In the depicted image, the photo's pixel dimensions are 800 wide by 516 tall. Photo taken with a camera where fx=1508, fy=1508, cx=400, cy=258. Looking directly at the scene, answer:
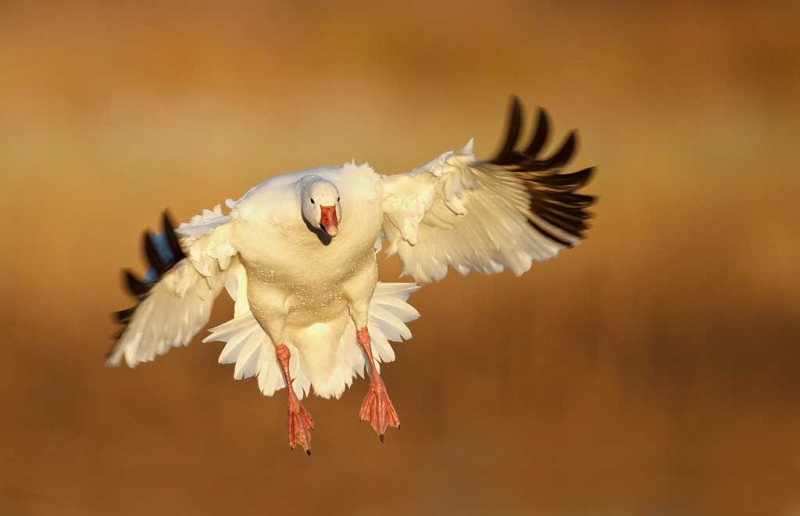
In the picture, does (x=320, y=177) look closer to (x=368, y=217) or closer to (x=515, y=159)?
(x=368, y=217)

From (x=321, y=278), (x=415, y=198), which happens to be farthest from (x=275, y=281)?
(x=415, y=198)

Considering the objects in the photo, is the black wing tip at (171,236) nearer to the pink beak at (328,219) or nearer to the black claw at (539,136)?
the pink beak at (328,219)

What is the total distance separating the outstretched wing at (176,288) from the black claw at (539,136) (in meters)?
1.61

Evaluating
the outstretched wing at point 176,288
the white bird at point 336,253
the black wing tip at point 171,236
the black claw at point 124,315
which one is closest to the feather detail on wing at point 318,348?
the white bird at point 336,253

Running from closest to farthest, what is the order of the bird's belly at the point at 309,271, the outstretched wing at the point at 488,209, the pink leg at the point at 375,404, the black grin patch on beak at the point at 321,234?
1. the black grin patch on beak at the point at 321,234
2. the outstretched wing at the point at 488,209
3. the bird's belly at the point at 309,271
4. the pink leg at the point at 375,404

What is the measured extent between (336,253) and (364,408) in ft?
3.85

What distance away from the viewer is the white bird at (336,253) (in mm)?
7812

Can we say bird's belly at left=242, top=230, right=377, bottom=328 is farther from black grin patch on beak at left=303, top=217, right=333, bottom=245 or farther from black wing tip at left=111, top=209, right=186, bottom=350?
black wing tip at left=111, top=209, right=186, bottom=350

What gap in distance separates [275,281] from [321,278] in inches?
10.1

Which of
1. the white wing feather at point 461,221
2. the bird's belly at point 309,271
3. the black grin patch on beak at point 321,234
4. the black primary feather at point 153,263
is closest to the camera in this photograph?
the black primary feather at point 153,263

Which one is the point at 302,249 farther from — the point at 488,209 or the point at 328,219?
the point at 488,209

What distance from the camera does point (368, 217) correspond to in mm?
8000

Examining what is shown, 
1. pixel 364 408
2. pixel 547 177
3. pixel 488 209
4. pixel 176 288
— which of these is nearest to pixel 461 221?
pixel 488 209

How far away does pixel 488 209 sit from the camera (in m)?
8.56
